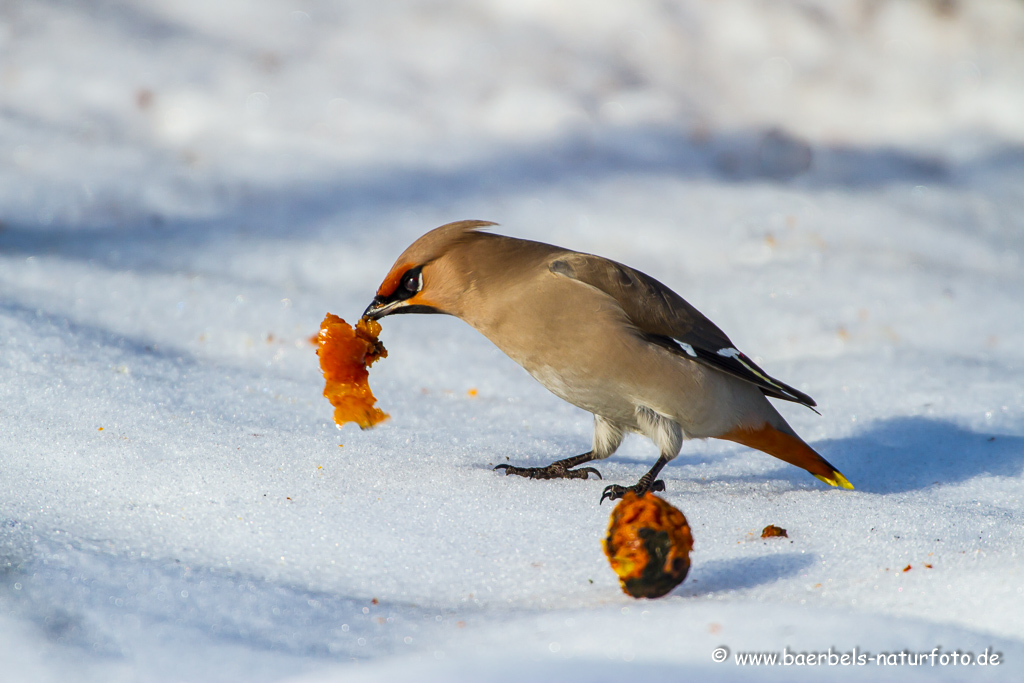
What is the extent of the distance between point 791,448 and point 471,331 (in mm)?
1695

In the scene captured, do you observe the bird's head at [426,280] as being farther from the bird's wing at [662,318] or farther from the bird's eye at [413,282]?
the bird's wing at [662,318]

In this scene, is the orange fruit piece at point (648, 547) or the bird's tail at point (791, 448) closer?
the orange fruit piece at point (648, 547)

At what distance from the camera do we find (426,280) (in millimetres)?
2422

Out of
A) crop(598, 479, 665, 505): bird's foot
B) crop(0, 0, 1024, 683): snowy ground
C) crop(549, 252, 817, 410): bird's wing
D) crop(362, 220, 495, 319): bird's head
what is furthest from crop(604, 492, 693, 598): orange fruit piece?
crop(362, 220, 495, 319): bird's head

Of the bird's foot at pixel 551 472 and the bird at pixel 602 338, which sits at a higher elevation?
the bird at pixel 602 338

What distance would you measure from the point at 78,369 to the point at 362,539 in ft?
4.56

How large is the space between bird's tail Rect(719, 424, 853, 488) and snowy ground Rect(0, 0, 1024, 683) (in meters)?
0.09

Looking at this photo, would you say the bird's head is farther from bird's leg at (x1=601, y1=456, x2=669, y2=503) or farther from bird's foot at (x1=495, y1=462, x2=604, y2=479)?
bird's leg at (x1=601, y1=456, x2=669, y2=503)

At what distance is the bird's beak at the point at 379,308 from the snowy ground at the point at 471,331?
15.8 inches

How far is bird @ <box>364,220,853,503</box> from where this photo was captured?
231 cm

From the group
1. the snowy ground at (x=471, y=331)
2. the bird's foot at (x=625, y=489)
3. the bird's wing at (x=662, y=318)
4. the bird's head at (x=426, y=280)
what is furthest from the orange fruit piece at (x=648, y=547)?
the bird's head at (x=426, y=280)

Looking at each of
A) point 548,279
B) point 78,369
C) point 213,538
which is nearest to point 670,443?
point 548,279

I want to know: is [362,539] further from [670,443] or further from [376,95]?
[376,95]

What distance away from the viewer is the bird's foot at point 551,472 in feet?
8.15
